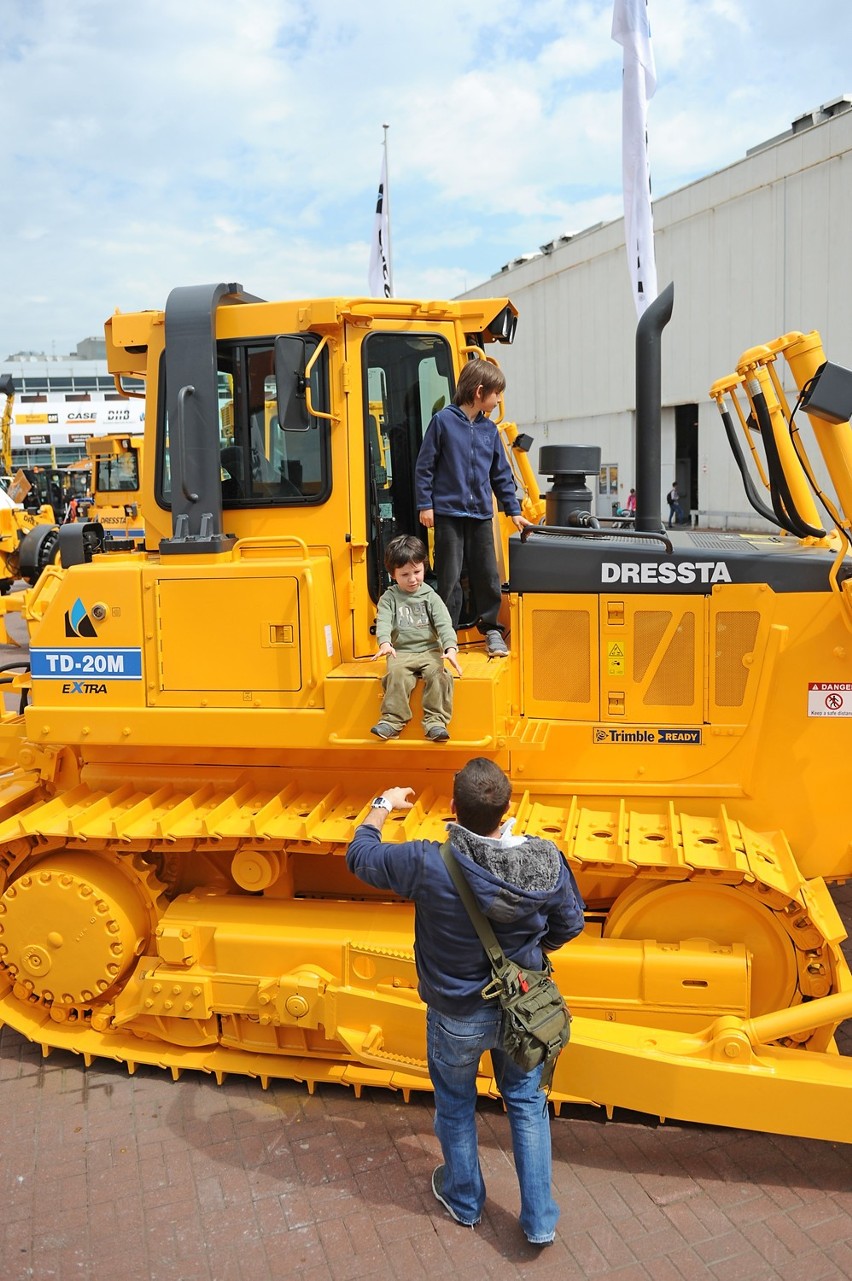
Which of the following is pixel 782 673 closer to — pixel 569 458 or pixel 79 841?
pixel 569 458

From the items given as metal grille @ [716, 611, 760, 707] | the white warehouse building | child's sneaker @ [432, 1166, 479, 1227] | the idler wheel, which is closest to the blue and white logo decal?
the idler wheel

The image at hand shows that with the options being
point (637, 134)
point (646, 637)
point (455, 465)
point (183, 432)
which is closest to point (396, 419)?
point (455, 465)

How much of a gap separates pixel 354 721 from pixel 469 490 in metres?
1.20

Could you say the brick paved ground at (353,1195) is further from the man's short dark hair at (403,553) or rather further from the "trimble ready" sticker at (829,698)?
the man's short dark hair at (403,553)

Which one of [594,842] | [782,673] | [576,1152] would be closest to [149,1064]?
[576,1152]

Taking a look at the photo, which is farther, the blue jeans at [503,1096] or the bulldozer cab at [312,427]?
the bulldozer cab at [312,427]

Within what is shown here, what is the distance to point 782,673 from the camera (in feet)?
14.6

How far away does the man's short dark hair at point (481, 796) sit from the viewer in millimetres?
3182

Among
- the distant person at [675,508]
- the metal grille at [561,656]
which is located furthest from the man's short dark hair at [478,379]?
the distant person at [675,508]

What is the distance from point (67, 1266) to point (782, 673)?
12.1 feet

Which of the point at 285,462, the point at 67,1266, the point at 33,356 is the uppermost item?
the point at 33,356

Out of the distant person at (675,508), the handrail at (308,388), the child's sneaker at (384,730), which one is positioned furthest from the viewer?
the distant person at (675,508)

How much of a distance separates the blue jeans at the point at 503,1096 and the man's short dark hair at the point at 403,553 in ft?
6.05

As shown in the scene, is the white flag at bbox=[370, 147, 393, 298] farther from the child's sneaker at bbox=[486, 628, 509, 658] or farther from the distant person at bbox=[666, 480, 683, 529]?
the distant person at bbox=[666, 480, 683, 529]
